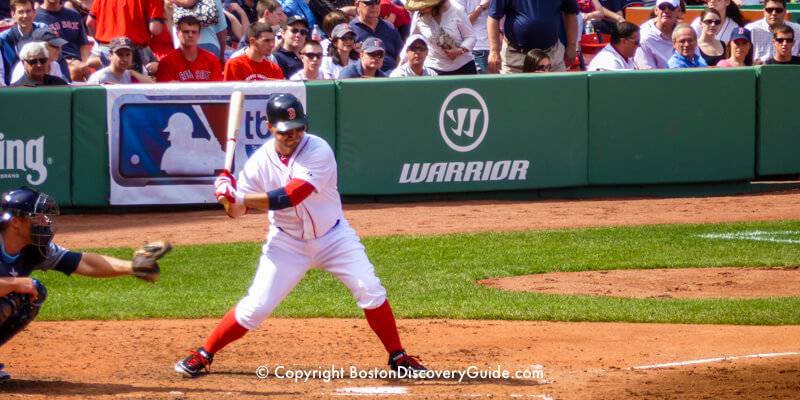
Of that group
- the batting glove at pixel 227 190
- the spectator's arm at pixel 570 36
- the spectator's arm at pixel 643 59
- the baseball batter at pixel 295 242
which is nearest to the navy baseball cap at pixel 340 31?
the spectator's arm at pixel 570 36

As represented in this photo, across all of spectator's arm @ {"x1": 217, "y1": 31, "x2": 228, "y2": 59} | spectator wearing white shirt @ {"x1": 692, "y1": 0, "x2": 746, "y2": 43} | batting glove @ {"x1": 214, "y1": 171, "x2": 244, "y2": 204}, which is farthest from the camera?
spectator wearing white shirt @ {"x1": 692, "y1": 0, "x2": 746, "y2": 43}

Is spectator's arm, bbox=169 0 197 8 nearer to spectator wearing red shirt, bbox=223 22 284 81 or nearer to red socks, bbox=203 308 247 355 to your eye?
spectator wearing red shirt, bbox=223 22 284 81

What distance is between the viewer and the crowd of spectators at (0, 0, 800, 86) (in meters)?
13.1

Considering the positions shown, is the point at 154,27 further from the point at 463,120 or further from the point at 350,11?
the point at 463,120

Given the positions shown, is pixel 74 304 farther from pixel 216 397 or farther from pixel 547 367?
pixel 547 367

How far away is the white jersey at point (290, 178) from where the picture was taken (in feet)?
22.7

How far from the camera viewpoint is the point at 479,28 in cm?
1513

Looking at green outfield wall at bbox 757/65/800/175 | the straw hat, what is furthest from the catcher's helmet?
green outfield wall at bbox 757/65/800/175

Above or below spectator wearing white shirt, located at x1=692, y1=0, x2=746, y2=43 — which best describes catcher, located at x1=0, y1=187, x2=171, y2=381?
below

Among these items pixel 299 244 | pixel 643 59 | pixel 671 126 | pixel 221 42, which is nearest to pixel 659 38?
pixel 643 59

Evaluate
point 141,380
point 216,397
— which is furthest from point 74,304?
point 216,397

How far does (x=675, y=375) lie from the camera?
23.6 feet

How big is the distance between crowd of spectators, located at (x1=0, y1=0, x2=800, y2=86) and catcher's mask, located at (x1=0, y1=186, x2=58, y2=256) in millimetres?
6053

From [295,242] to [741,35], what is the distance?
941 cm
